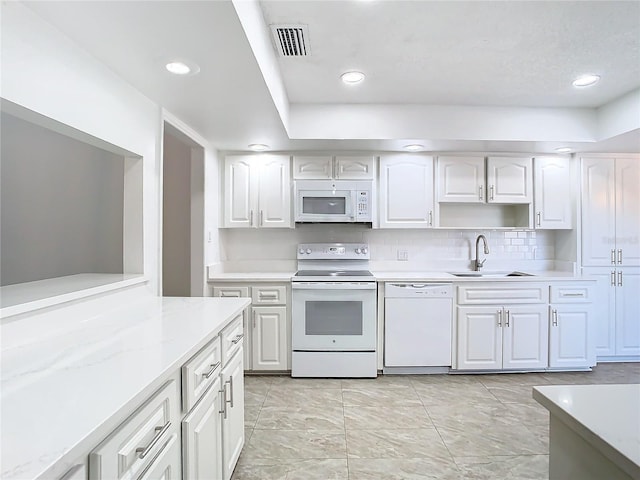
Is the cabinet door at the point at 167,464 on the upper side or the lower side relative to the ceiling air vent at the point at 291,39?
lower

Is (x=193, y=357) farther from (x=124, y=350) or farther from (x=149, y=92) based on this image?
(x=149, y=92)

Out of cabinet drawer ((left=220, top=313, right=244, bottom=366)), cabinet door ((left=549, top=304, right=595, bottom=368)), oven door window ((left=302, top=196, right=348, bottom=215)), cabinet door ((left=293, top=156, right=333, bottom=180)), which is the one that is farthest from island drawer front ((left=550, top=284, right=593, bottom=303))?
cabinet drawer ((left=220, top=313, right=244, bottom=366))

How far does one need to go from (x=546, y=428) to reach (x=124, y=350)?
2592 millimetres

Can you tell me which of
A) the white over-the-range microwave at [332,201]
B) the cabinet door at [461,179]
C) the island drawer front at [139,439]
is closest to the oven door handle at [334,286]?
the white over-the-range microwave at [332,201]

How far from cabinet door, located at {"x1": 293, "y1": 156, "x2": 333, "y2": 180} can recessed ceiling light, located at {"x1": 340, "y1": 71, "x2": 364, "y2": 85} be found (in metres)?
0.95

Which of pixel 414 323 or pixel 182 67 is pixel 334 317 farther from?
pixel 182 67

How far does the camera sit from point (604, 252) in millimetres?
3564

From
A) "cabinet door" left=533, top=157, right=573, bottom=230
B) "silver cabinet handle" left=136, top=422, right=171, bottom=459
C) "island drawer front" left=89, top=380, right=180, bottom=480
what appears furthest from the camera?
"cabinet door" left=533, top=157, right=573, bottom=230

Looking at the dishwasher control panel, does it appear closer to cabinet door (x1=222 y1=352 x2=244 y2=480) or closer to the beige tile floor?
the beige tile floor

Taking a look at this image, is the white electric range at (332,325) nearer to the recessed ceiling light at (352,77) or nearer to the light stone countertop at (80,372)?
the light stone countertop at (80,372)

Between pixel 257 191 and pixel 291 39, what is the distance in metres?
1.69

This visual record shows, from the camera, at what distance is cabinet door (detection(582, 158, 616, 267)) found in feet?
11.6

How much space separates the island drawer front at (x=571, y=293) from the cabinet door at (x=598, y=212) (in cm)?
39

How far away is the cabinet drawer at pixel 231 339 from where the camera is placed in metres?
1.63
